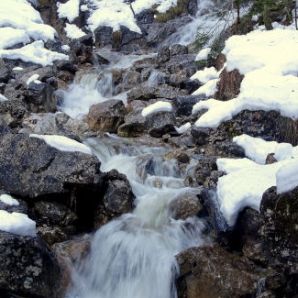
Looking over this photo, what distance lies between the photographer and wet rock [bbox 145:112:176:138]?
33.2 ft

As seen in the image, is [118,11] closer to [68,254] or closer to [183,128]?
[183,128]

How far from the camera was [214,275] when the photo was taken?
205 inches

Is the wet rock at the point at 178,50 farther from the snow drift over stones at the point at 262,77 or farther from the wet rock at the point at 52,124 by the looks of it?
the wet rock at the point at 52,124

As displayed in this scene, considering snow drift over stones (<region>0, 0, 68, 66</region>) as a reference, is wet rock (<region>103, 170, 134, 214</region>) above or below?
above

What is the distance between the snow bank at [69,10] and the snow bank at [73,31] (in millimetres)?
467

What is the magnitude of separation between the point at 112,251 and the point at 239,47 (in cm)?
706

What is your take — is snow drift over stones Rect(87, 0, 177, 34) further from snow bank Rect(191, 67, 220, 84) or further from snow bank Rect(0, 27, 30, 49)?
snow bank Rect(191, 67, 220, 84)

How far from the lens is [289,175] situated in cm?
467

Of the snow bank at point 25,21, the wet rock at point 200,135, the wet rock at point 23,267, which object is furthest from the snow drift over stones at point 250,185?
the snow bank at point 25,21

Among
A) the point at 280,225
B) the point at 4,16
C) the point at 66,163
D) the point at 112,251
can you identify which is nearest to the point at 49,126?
the point at 66,163

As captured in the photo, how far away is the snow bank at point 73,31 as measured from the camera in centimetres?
2194

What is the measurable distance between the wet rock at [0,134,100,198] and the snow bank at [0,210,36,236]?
43.8 inches

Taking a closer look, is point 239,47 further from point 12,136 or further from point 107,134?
point 12,136

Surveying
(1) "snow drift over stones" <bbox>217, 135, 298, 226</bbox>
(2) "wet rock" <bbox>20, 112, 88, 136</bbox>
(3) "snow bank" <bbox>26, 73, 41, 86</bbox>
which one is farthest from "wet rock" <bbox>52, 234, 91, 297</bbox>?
(3) "snow bank" <bbox>26, 73, 41, 86</bbox>
